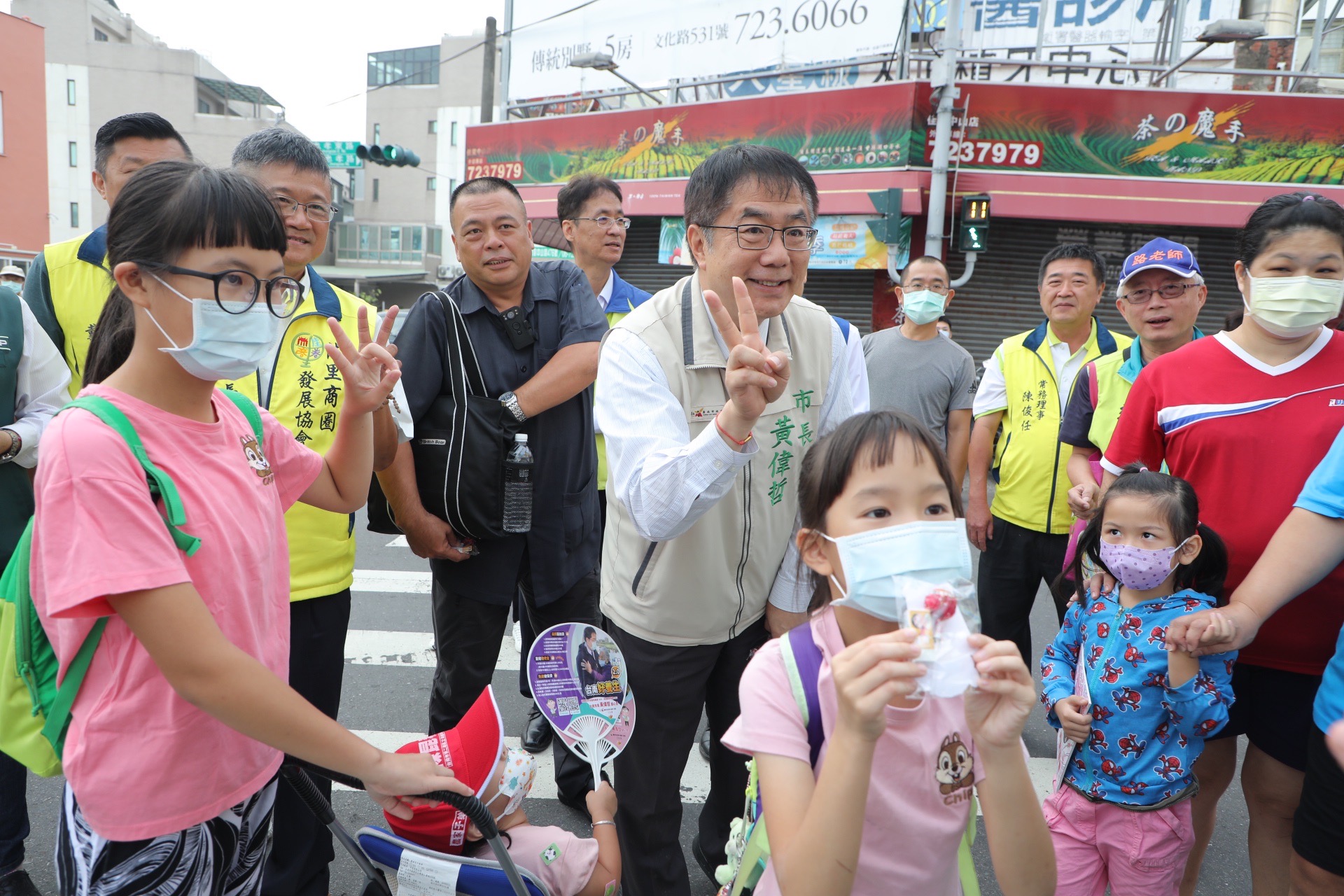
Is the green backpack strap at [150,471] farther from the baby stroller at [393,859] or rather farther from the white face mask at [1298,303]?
the white face mask at [1298,303]

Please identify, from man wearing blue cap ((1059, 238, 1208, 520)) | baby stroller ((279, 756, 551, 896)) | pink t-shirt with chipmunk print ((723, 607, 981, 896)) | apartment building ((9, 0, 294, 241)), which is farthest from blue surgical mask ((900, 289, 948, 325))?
apartment building ((9, 0, 294, 241))

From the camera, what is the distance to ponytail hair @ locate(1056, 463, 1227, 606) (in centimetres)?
232

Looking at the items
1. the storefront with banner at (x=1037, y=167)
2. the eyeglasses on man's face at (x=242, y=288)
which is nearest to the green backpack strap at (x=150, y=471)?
the eyeglasses on man's face at (x=242, y=288)

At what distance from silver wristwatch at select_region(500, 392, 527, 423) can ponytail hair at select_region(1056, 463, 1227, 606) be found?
1.87m

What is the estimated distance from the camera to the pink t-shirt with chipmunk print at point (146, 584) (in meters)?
1.38

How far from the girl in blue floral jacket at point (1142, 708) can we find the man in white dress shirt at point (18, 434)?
303 centimetres

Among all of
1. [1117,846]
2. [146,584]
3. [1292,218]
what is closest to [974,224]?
[1292,218]

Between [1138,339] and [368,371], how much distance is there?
3017 mm

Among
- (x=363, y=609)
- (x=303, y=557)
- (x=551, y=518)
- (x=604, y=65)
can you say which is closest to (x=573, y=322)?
(x=551, y=518)

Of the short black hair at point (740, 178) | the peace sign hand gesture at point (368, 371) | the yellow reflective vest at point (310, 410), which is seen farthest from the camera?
the yellow reflective vest at point (310, 410)

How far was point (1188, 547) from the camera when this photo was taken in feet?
7.63

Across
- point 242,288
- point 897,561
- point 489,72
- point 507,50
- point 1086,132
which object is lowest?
point 897,561

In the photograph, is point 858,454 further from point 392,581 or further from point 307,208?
point 392,581

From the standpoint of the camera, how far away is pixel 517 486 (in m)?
2.96
